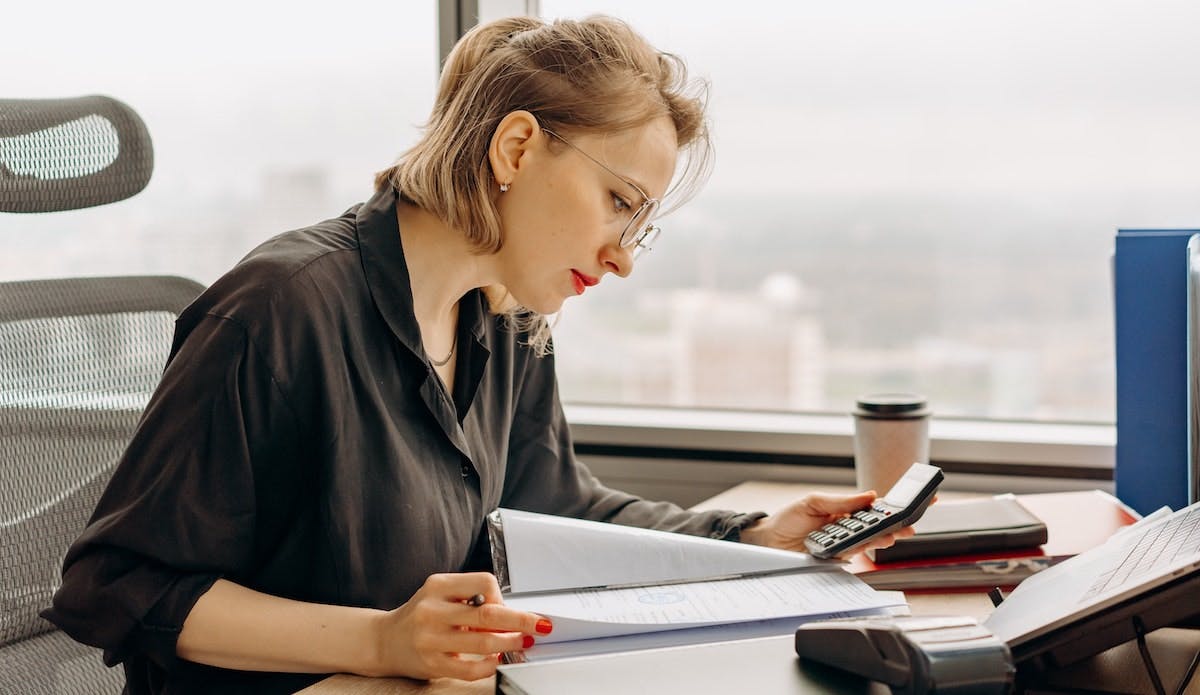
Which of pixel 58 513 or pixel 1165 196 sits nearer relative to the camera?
pixel 58 513

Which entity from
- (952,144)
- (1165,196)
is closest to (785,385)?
(952,144)

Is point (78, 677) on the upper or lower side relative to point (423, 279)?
lower

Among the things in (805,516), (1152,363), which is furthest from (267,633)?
(1152,363)

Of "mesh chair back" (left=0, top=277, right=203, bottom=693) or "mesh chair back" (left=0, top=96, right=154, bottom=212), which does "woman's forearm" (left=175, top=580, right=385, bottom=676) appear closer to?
"mesh chair back" (left=0, top=277, right=203, bottom=693)

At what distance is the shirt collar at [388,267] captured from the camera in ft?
3.83

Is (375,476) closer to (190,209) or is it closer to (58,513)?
(58,513)

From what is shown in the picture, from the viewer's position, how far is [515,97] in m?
1.23

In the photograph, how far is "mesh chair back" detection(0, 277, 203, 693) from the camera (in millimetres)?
1190

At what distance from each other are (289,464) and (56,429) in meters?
0.33

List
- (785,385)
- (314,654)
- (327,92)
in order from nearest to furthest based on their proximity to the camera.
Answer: (314,654) < (785,385) < (327,92)

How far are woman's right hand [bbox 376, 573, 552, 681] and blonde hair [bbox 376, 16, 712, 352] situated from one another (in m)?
0.45

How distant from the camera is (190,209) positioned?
2.30 metres

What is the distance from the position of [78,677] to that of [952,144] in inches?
59.7

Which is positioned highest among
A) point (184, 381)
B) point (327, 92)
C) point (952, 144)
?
point (327, 92)
